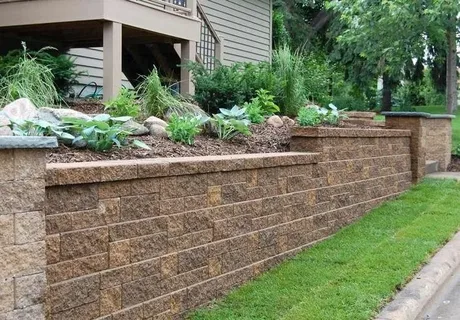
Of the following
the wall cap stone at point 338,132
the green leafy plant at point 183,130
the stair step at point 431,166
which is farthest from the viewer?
the stair step at point 431,166

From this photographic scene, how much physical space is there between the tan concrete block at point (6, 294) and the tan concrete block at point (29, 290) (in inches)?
1.0

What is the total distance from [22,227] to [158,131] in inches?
111

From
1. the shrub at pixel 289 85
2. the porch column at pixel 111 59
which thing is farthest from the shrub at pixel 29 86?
A: the shrub at pixel 289 85

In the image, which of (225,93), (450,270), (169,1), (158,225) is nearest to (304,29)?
(169,1)

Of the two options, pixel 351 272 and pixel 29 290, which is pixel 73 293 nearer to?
pixel 29 290

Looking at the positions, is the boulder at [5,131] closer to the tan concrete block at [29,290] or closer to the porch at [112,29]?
the tan concrete block at [29,290]

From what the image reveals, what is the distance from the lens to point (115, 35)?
27.6 ft

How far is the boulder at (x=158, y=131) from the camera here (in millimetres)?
5684

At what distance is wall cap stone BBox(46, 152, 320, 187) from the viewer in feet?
11.0

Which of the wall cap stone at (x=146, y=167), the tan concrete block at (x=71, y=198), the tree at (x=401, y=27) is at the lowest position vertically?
the tan concrete block at (x=71, y=198)

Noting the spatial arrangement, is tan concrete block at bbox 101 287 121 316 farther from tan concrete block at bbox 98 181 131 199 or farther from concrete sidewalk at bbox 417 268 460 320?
concrete sidewalk at bbox 417 268 460 320

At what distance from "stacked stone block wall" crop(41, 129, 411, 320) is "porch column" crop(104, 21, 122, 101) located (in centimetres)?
301

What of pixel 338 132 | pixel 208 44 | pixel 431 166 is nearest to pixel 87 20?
pixel 338 132

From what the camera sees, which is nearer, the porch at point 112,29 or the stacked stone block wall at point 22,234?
the stacked stone block wall at point 22,234
